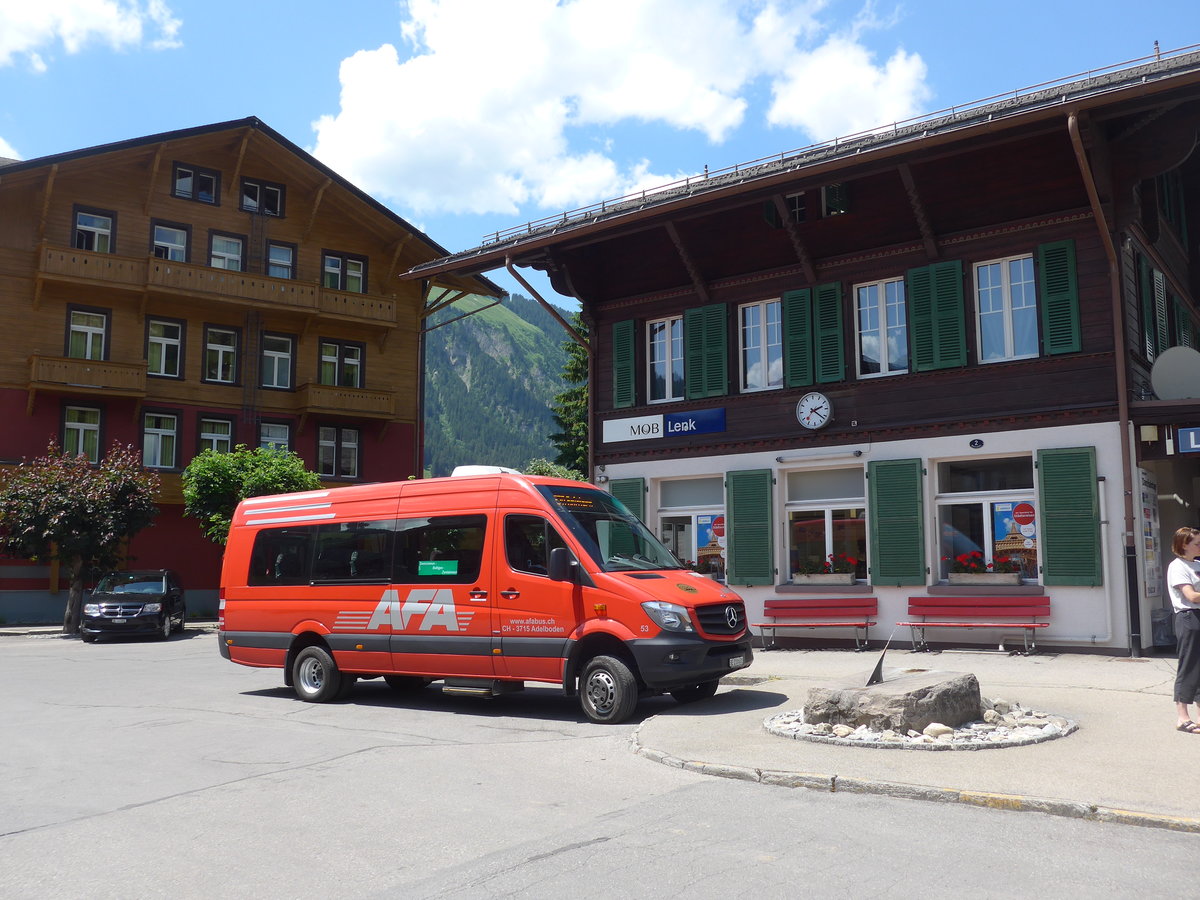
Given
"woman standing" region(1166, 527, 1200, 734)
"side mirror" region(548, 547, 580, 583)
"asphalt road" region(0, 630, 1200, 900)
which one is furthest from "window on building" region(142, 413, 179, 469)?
"woman standing" region(1166, 527, 1200, 734)

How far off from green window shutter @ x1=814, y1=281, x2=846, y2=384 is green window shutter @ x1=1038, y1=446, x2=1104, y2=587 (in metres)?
3.91

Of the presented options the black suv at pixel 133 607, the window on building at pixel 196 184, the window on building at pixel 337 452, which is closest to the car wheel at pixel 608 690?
the black suv at pixel 133 607

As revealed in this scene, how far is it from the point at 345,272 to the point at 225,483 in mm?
11833

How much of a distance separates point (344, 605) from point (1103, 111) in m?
12.4

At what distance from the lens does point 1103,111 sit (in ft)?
49.9

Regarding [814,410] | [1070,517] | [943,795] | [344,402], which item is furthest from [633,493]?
[344,402]

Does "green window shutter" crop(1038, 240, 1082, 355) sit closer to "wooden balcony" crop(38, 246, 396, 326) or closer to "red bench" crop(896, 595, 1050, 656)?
"red bench" crop(896, 595, 1050, 656)

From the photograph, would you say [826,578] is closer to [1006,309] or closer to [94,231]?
[1006,309]

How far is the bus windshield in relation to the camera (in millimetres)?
11219

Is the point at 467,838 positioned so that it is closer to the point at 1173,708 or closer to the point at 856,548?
the point at 1173,708

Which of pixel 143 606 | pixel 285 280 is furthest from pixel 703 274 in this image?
pixel 285 280

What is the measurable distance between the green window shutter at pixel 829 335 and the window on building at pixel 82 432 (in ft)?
79.7

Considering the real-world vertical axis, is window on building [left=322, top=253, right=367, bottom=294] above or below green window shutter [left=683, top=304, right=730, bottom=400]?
above

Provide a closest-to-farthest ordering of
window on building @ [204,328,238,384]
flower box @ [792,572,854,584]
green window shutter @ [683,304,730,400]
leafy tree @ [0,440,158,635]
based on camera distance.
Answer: flower box @ [792,572,854,584]
green window shutter @ [683,304,730,400]
leafy tree @ [0,440,158,635]
window on building @ [204,328,238,384]
